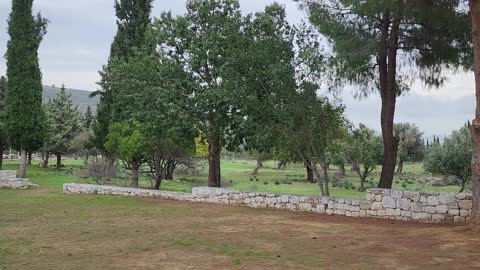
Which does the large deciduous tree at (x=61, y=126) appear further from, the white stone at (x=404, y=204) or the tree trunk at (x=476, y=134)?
the tree trunk at (x=476, y=134)

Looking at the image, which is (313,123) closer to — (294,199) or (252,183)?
(294,199)

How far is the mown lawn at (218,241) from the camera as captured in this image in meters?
7.35

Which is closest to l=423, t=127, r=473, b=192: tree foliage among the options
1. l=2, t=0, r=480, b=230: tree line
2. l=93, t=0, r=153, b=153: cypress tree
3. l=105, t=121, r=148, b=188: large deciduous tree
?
l=2, t=0, r=480, b=230: tree line

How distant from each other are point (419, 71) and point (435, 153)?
16806 millimetres

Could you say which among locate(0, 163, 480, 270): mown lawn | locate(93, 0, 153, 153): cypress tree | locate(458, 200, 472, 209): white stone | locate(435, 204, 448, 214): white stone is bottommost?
locate(0, 163, 480, 270): mown lawn

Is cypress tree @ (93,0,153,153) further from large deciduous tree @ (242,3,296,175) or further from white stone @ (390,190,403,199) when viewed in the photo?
white stone @ (390,190,403,199)

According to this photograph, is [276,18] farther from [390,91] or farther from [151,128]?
[151,128]

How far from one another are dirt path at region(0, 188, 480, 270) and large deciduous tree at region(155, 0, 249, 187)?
4215 mm

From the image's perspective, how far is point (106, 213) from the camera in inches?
553

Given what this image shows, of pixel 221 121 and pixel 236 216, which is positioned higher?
pixel 221 121

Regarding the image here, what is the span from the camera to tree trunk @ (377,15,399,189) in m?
13.8

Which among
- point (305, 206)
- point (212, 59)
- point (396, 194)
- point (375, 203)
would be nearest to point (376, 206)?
point (375, 203)

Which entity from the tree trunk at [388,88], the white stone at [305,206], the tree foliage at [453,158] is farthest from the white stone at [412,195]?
the tree foliage at [453,158]

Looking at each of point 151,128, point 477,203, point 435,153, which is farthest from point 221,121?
point 435,153
